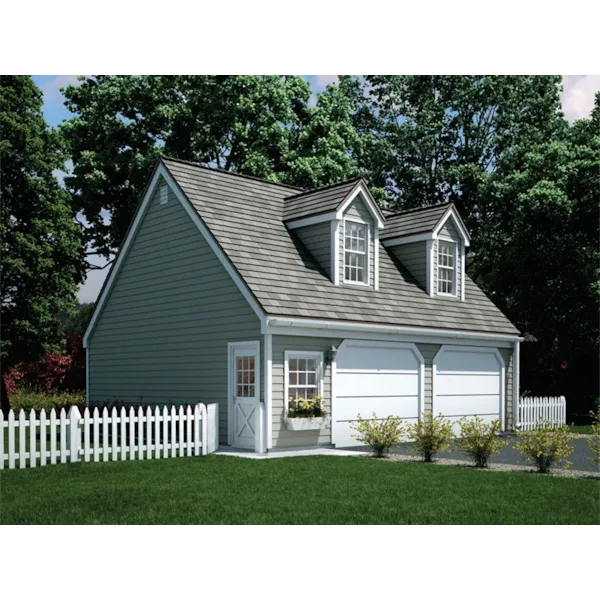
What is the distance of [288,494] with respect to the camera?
38.6 ft

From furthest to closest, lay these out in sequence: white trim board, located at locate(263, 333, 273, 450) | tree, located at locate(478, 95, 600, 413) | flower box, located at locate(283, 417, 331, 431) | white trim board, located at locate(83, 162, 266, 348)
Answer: tree, located at locate(478, 95, 600, 413) → white trim board, located at locate(83, 162, 266, 348) → flower box, located at locate(283, 417, 331, 431) → white trim board, located at locate(263, 333, 273, 450)

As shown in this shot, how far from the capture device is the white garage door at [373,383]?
19.1 metres

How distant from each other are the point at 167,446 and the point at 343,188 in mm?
8055

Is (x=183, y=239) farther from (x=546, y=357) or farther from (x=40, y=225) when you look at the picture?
(x=546, y=357)

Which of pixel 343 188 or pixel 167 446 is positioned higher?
pixel 343 188

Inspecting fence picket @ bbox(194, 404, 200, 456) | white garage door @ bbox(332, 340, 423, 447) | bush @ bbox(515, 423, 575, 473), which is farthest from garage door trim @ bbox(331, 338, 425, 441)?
bush @ bbox(515, 423, 575, 473)

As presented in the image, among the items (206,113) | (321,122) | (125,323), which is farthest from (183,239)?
(321,122)

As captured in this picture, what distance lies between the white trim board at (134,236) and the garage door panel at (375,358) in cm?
286

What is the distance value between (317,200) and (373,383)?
4951mm

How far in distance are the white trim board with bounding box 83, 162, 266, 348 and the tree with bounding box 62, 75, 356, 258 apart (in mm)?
10800

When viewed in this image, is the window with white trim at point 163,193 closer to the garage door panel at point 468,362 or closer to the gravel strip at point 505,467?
the garage door panel at point 468,362

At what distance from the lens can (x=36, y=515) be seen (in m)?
10.4

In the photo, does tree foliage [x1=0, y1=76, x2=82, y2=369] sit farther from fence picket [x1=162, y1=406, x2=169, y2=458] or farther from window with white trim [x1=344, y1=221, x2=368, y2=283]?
fence picket [x1=162, y1=406, x2=169, y2=458]

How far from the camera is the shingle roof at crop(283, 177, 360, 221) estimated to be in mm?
20438
